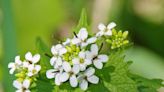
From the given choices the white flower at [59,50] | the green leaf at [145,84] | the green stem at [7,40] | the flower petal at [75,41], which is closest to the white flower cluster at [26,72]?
the white flower at [59,50]

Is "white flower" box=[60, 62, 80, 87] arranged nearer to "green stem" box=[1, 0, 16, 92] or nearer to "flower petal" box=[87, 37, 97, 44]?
"flower petal" box=[87, 37, 97, 44]

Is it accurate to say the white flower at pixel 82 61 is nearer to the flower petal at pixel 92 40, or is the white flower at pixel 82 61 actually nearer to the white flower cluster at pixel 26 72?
the flower petal at pixel 92 40

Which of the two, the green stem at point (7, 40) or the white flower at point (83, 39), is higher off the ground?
the green stem at point (7, 40)

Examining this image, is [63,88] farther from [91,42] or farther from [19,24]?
[19,24]

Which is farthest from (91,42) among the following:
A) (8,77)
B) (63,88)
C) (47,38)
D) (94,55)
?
(47,38)

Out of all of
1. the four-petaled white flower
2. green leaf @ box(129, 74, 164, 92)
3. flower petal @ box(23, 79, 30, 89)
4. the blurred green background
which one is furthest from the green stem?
green leaf @ box(129, 74, 164, 92)

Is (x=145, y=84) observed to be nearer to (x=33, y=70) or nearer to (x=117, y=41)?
(x=117, y=41)
